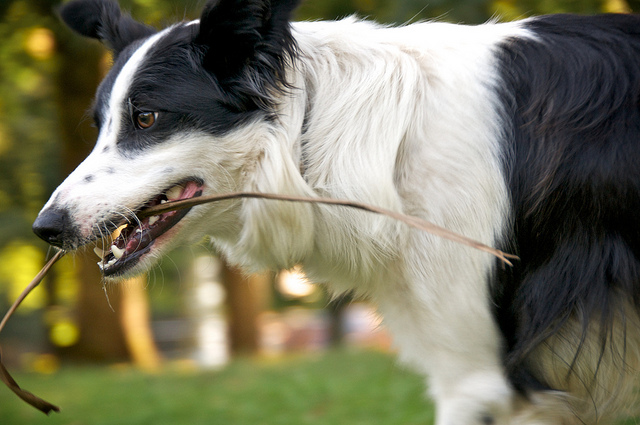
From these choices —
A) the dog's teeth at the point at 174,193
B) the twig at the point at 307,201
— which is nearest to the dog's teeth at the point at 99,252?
the twig at the point at 307,201

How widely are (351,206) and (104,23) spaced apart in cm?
167

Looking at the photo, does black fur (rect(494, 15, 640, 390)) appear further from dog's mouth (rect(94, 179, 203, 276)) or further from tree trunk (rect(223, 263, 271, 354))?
tree trunk (rect(223, 263, 271, 354))

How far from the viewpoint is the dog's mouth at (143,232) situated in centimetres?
262

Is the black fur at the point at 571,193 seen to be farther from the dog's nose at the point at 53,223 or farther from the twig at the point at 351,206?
the dog's nose at the point at 53,223

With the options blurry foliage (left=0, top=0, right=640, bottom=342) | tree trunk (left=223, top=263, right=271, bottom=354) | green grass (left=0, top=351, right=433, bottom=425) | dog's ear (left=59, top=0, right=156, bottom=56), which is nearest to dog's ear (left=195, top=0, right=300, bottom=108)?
dog's ear (left=59, top=0, right=156, bottom=56)

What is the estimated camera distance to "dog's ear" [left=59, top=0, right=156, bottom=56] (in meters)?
3.07

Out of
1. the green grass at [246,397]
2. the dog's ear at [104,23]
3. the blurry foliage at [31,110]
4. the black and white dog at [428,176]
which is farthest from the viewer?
the blurry foliage at [31,110]

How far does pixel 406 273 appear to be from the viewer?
2.34m

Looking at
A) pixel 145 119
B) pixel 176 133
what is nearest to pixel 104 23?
pixel 145 119

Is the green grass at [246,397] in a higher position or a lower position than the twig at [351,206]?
lower

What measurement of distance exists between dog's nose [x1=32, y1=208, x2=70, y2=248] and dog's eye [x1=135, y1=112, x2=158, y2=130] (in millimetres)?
447

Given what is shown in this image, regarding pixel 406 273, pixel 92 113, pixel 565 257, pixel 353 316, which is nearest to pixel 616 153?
pixel 565 257

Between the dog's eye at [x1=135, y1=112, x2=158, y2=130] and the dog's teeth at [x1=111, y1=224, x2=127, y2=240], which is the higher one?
the dog's eye at [x1=135, y1=112, x2=158, y2=130]

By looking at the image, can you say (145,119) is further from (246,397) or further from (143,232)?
(246,397)
